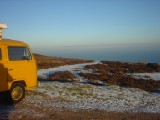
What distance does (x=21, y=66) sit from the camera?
44.5 feet

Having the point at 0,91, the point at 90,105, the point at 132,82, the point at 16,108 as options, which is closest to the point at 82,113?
the point at 90,105

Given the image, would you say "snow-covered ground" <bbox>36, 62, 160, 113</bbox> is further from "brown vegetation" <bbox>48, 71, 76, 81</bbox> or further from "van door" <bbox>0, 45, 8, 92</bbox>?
"brown vegetation" <bbox>48, 71, 76, 81</bbox>

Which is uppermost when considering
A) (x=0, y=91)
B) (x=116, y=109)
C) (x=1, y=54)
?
(x=1, y=54)

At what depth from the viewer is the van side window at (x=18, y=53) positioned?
13.1 meters

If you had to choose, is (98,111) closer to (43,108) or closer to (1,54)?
(43,108)

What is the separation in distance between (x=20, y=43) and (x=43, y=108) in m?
3.50

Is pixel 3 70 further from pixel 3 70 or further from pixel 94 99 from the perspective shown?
pixel 94 99

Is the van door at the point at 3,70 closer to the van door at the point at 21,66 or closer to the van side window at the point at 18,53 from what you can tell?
the van door at the point at 21,66

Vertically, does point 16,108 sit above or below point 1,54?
below

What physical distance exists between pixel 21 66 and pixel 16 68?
358 millimetres

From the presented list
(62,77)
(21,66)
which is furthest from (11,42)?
(62,77)

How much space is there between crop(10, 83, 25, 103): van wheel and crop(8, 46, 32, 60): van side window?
1.36 metres

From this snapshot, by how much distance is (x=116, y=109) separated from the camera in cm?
1322

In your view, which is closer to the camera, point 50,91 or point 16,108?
point 16,108
